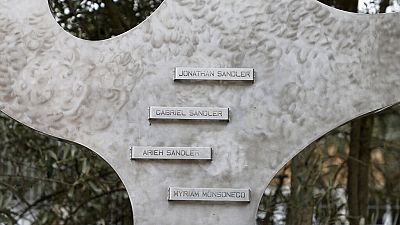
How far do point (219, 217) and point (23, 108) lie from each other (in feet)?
2.68

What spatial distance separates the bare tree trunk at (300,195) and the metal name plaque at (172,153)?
148cm

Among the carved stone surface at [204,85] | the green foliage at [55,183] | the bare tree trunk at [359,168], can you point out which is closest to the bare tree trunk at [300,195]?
the bare tree trunk at [359,168]

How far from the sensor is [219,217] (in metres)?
2.96

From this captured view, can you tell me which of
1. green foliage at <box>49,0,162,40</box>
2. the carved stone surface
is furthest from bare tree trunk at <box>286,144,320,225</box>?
the carved stone surface

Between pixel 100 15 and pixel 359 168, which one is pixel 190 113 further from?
pixel 359 168

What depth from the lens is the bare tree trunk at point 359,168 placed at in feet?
16.2

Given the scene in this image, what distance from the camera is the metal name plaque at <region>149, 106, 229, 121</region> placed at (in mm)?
3000

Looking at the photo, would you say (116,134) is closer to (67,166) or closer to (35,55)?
(35,55)

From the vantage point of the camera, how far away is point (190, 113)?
118 inches

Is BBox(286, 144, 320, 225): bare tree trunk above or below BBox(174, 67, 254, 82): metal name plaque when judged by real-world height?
below

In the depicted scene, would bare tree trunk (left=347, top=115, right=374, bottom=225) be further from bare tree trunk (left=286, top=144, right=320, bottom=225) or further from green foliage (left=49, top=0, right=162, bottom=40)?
green foliage (left=49, top=0, right=162, bottom=40)

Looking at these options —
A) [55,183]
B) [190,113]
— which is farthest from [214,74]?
[55,183]

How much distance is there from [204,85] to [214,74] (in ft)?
0.18

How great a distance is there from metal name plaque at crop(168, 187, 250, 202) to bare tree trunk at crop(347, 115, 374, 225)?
6.89 feet
